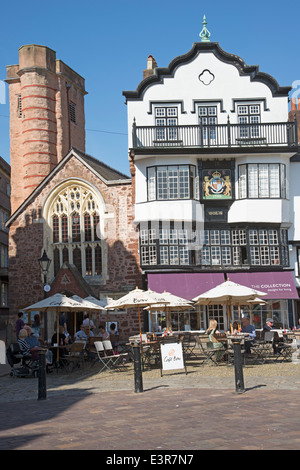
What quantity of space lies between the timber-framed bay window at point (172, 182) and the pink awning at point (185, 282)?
4005mm

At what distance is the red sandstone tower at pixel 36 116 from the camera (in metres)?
41.1

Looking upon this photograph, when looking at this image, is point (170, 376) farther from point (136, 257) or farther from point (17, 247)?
→ point (17, 247)

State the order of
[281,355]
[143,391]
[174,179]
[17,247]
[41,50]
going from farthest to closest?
1. [41,50]
2. [17,247]
3. [174,179]
4. [281,355]
5. [143,391]

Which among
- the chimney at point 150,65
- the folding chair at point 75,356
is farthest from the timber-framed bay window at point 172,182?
the folding chair at point 75,356

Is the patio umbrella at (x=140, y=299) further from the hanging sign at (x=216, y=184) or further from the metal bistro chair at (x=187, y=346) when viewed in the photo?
the hanging sign at (x=216, y=184)

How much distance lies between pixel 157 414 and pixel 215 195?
22767 millimetres

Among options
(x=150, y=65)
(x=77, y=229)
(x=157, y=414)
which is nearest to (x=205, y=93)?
(x=150, y=65)

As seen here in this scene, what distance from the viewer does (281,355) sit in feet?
68.4

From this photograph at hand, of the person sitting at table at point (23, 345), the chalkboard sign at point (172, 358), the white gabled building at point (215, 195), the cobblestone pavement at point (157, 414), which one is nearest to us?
the cobblestone pavement at point (157, 414)

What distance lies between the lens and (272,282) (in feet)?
104

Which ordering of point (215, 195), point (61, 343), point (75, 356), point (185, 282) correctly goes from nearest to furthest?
point (75, 356) < point (61, 343) < point (185, 282) < point (215, 195)

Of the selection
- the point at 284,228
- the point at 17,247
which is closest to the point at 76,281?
the point at 17,247

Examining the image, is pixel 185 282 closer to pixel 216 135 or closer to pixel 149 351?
pixel 216 135
